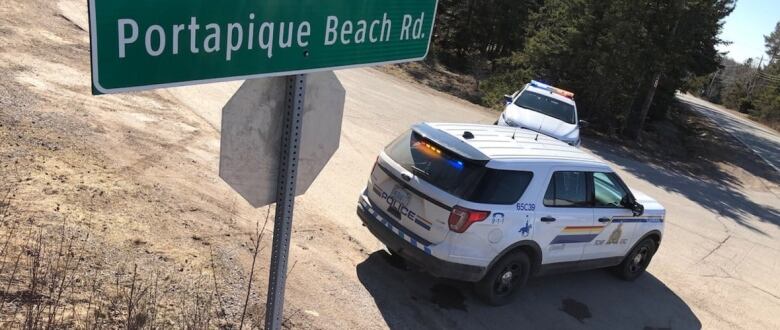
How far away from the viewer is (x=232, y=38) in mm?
2047

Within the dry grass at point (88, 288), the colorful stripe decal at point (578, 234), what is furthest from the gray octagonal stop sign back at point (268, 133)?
the colorful stripe decal at point (578, 234)

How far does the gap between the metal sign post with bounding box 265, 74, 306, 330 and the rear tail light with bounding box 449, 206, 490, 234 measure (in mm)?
2916

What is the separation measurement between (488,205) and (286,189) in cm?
326

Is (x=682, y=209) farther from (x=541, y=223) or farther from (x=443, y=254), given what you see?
(x=443, y=254)

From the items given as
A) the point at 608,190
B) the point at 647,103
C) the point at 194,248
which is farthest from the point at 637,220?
the point at 647,103

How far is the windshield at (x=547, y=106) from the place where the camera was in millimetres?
13752

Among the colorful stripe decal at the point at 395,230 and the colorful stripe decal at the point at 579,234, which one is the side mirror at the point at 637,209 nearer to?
the colorful stripe decal at the point at 579,234

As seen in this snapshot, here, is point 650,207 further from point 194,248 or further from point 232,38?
point 232,38

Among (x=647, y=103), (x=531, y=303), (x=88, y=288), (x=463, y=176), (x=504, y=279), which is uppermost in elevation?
(x=463, y=176)

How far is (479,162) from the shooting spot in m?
5.60

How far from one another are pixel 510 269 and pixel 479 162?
1.36 meters

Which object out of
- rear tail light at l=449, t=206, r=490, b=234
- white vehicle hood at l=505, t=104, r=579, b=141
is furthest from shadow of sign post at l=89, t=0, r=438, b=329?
white vehicle hood at l=505, t=104, r=579, b=141

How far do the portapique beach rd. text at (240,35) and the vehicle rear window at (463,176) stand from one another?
9.56 ft

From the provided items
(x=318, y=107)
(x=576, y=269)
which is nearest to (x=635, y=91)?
(x=576, y=269)
